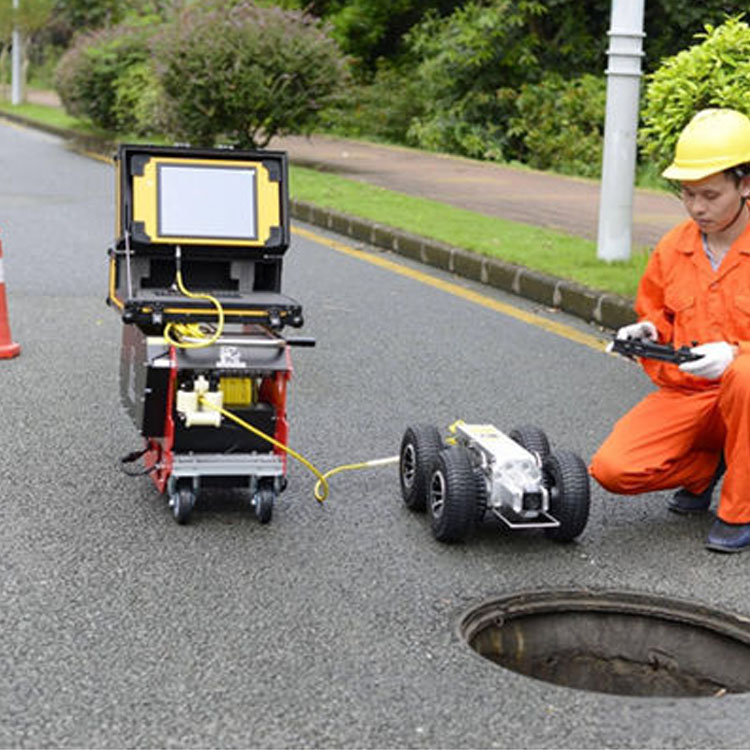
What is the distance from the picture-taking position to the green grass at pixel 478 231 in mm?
10172

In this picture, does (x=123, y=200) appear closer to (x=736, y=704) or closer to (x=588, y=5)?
(x=736, y=704)

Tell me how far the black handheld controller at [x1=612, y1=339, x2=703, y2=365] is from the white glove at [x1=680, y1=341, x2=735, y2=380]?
0.06 feet

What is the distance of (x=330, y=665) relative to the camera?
3930 millimetres

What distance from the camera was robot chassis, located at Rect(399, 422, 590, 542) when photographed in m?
4.85

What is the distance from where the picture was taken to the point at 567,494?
4.90 metres

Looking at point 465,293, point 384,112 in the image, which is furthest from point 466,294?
point 384,112

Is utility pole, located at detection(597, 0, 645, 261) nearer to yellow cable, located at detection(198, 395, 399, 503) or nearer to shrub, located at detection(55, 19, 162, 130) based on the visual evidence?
yellow cable, located at detection(198, 395, 399, 503)

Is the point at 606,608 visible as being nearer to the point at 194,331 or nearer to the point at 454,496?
the point at 454,496

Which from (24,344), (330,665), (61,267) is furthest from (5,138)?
(330,665)

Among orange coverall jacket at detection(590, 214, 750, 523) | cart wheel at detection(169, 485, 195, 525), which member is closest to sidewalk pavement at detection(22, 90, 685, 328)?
orange coverall jacket at detection(590, 214, 750, 523)

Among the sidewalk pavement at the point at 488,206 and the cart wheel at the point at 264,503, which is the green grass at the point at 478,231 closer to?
the sidewalk pavement at the point at 488,206

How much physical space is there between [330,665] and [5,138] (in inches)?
931

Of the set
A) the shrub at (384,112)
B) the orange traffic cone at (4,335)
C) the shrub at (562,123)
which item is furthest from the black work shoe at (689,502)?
the shrub at (384,112)

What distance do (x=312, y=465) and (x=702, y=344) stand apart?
5.31 feet
